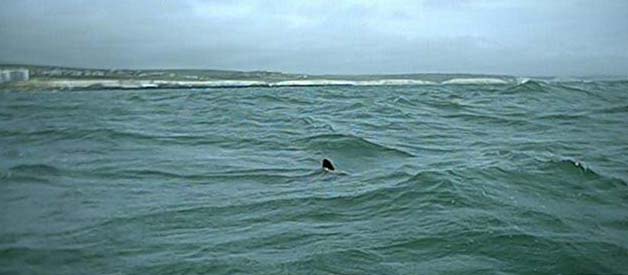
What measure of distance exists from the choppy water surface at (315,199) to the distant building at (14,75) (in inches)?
583

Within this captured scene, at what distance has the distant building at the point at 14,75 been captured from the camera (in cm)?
2846

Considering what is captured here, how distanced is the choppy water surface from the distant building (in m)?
14.8

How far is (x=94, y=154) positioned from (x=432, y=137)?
264 inches

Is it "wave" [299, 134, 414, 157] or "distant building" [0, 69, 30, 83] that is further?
"distant building" [0, 69, 30, 83]

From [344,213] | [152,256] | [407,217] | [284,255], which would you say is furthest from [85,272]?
[407,217]

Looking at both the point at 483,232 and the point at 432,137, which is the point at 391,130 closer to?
the point at 432,137

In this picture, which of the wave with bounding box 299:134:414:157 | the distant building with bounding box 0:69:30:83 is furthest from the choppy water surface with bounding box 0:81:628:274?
the distant building with bounding box 0:69:30:83

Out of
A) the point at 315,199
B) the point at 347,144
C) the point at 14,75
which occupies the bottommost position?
the point at 315,199

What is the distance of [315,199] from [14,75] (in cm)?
2666

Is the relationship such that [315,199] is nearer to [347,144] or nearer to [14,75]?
[347,144]

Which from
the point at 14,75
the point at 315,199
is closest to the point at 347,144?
the point at 315,199

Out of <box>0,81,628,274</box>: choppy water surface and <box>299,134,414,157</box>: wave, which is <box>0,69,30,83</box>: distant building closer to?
<box>0,81,628,274</box>: choppy water surface

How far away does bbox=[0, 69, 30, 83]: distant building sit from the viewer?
28458mm

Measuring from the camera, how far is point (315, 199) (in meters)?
7.62
